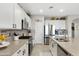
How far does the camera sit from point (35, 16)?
29.0 feet

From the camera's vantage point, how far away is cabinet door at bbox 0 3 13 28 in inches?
98.6

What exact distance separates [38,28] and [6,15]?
6.01m

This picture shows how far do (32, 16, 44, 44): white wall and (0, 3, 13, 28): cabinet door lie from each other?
576 centimetres

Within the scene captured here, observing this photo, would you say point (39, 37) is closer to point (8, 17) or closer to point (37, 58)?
point (8, 17)

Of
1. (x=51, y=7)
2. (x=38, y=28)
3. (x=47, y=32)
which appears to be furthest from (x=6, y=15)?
(x=47, y=32)

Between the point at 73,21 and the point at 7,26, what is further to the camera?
the point at 73,21

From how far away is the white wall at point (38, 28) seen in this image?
8547 millimetres

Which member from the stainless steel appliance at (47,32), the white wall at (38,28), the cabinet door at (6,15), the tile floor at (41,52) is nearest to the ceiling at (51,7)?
the tile floor at (41,52)

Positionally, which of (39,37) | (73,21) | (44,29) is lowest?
(39,37)

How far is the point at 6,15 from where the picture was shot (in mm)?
2656

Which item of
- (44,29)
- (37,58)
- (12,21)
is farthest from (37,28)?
(37,58)

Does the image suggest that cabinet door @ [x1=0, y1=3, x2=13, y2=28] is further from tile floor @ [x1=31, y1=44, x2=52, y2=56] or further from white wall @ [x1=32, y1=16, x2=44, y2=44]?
white wall @ [x1=32, y1=16, x2=44, y2=44]

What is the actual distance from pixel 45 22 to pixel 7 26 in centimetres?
646


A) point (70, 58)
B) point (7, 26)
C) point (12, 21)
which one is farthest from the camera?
point (12, 21)
